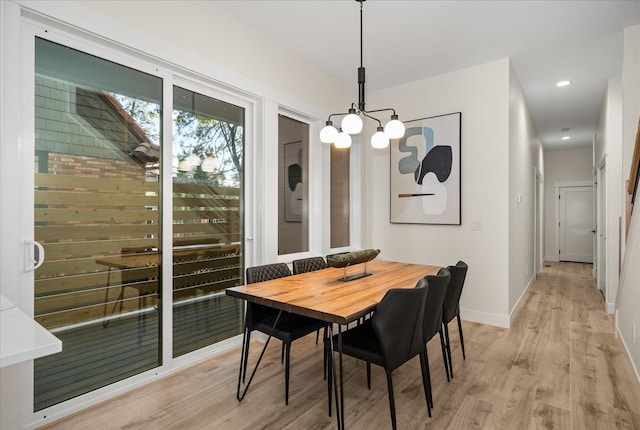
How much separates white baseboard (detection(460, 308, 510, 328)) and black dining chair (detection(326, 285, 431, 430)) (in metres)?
2.12

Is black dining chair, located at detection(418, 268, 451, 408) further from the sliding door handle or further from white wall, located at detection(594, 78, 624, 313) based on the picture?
white wall, located at detection(594, 78, 624, 313)

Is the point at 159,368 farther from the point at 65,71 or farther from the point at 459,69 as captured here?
the point at 459,69

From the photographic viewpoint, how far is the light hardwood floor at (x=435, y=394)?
1.99 metres

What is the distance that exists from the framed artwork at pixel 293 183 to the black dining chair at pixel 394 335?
6.31 ft

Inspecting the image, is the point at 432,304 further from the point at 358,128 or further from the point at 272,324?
the point at 358,128

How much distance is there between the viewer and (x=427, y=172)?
4.20 meters

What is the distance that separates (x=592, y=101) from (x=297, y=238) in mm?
4742

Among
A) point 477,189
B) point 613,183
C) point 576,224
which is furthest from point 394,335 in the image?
point 576,224

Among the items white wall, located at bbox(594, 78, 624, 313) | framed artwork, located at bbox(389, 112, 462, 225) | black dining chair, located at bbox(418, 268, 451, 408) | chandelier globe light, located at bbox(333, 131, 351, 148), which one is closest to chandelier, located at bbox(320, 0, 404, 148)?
chandelier globe light, located at bbox(333, 131, 351, 148)

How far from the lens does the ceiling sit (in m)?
2.79

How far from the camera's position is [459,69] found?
3.95 meters

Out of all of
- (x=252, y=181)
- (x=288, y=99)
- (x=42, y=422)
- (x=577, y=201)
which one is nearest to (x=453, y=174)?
(x=288, y=99)

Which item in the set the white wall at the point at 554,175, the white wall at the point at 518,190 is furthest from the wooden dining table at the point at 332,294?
the white wall at the point at 554,175

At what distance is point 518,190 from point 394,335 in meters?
3.47
